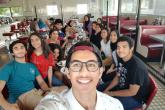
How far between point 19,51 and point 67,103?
3.42 feet

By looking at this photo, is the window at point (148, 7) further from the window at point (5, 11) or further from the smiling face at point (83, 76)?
the window at point (5, 11)

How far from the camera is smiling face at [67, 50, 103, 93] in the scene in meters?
0.97

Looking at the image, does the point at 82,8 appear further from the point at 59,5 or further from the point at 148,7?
the point at 148,7

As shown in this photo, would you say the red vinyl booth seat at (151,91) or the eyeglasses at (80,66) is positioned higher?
the eyeglasses at (80,66)

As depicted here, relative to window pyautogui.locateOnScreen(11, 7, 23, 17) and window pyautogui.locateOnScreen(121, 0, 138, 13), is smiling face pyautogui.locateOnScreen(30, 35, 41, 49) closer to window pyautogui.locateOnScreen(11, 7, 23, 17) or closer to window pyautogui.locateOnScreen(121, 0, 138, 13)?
window pyautogui.locateOnScreen(121, 0, 138, 13)

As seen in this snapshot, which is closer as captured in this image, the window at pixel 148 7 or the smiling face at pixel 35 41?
the smiling face at pixel 35 41

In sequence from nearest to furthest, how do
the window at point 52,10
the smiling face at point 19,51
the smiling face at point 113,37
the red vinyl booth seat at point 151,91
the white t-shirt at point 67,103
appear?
the white t-shirt at point 67,103
the red vinyl booth seat at point 151,91
the smiling face at point 19,51
the smiling face at point 113,37
the window at point 52,10

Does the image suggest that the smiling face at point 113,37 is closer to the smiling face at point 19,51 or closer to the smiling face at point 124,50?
the smiling face at point 124,50

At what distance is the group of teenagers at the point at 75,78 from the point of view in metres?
0.98

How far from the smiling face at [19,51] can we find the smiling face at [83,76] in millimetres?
940

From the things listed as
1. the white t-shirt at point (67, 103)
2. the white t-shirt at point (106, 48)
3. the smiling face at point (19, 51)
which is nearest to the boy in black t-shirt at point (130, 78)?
the white t-shirt at point (67, 103)

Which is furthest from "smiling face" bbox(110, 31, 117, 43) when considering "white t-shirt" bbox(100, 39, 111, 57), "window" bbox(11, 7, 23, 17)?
"window" bbox(11, 7, 23, 17)

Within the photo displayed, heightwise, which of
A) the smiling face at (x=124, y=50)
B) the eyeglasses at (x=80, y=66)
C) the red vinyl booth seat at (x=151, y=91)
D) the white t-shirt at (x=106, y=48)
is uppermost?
the eyeglasses at (x=80, y=66)

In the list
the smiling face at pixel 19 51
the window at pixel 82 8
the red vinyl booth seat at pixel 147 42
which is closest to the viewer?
the smiling face at pixel 19 51
